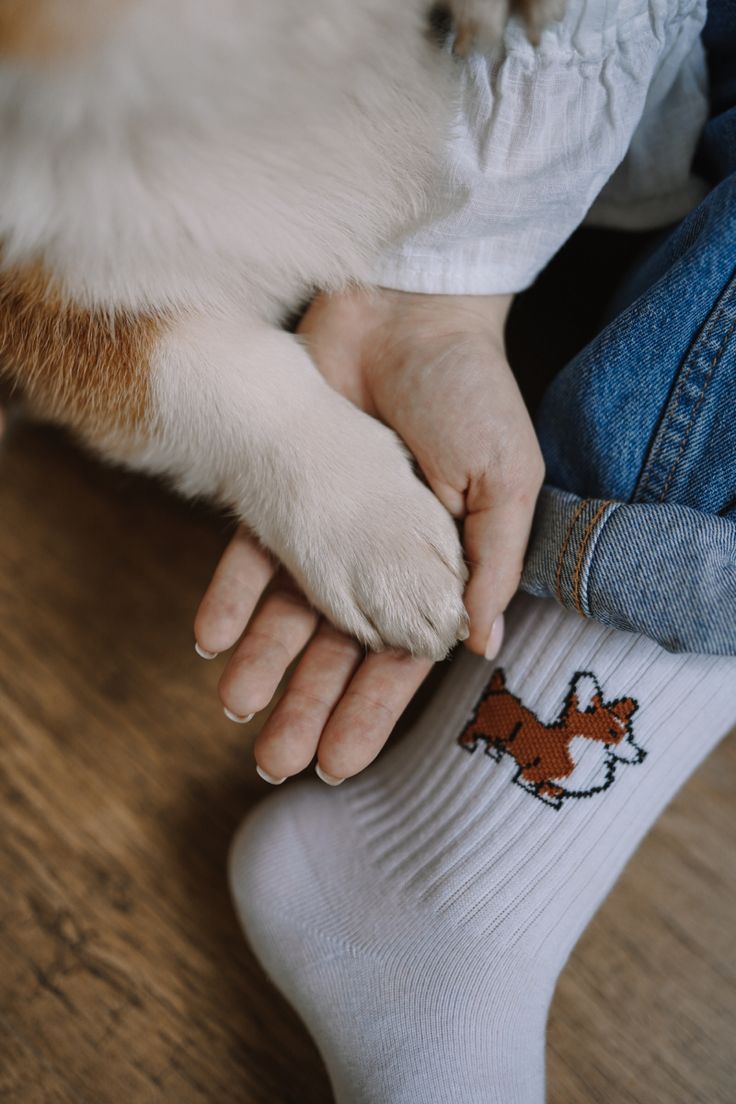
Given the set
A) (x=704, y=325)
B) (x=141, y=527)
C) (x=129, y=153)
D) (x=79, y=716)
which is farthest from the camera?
(x=141, y=527)

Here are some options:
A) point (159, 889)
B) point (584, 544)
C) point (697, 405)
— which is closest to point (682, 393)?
point (697, 405)

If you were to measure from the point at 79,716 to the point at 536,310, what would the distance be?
2.59ft

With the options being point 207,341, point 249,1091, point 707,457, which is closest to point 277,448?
point 207,341

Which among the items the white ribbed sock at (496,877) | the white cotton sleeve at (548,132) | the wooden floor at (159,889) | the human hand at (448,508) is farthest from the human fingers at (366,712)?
the white cotton sleeve at (548,132)

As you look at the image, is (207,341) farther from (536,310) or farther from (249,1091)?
(249,1091)

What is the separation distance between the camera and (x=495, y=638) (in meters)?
0.79

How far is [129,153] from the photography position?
64 cm

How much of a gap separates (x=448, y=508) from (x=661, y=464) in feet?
0.63

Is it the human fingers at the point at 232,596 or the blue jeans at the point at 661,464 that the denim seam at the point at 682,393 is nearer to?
the blue jeans at the point at 661,464

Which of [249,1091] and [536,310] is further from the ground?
[536,310]

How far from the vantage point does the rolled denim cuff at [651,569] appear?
0.69 metres

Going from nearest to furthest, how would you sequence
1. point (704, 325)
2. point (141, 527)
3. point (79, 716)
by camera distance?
point (704, 325)
point (79, 716)
point (141, 527)

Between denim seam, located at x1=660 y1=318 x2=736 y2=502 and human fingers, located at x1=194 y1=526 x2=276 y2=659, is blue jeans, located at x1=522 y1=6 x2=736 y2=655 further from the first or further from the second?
human fingers, located at x1=194 y1=526 x2=276 y2=659

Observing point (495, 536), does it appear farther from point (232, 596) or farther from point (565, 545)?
point (232, 596)
